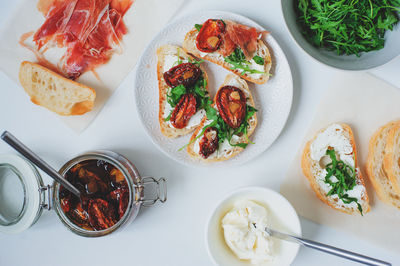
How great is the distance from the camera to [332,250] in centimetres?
125

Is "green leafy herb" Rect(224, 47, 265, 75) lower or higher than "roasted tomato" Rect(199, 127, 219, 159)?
higher

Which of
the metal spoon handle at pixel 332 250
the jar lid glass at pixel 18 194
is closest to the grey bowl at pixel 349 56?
the metal spoon handle at pixel 332 250

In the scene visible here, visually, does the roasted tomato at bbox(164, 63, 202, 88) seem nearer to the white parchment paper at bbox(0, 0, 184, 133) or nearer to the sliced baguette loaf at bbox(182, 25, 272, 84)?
the sliced baguette loaf at bbox(182, 25, 272, 84)

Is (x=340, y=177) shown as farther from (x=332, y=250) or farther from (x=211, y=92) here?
(x=211, y=92)

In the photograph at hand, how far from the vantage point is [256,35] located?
148cm

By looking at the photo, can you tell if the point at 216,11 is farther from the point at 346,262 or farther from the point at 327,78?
the point at 346,262

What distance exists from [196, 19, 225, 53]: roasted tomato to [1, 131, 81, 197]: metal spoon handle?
75 cm

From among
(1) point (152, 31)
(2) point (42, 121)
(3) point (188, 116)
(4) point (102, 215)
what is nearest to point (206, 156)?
(3) point (188, 116)

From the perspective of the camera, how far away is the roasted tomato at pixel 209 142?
4.87 feet

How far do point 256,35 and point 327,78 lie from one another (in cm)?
37

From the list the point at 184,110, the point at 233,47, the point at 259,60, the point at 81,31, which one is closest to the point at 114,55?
the point at 81,31

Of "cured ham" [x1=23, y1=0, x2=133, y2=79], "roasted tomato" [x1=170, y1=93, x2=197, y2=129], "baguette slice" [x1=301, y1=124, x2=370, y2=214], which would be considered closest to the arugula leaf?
"roasted tomato" [x1=170, y1=93, x2=197, y2=129]

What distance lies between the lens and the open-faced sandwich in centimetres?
147

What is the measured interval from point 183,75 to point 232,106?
240mm
